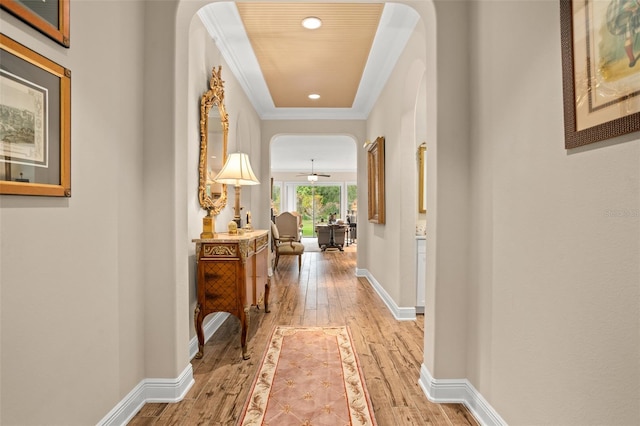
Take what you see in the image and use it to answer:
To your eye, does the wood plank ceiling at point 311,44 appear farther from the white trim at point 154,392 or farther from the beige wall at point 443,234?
the white trim at point 154,392

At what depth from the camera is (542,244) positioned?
4.46 ft

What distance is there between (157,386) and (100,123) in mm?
1513

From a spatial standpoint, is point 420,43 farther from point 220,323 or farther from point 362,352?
point 220,323

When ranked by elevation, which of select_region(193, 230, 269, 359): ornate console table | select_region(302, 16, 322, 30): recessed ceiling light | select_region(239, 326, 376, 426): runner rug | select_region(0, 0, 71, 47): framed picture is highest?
select_region(302, 16, 322, 30): recessed ceiling light

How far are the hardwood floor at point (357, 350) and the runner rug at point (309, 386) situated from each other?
0.25 feet

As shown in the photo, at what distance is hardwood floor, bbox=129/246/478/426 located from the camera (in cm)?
190

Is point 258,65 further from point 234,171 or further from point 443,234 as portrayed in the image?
→ point 443,234

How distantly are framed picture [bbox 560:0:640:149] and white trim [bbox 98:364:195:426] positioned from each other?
7.60 feet

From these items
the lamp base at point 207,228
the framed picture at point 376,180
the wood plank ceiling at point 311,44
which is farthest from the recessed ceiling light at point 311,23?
the lamp base at point 207,228

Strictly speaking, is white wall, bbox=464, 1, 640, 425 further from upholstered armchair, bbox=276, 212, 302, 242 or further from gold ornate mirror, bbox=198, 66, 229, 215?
upholstered armchair, bbox=276, 212, 302, 242

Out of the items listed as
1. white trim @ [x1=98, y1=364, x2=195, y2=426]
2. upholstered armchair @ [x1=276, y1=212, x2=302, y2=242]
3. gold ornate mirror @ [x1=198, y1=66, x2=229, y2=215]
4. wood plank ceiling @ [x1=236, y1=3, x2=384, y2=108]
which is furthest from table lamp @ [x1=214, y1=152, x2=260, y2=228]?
upholstered armchair @ [x1=276, y1=212, x2=302, y2=242]

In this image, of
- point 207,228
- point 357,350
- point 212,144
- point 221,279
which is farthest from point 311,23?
point 357,350

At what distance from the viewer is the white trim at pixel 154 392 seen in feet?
6.05

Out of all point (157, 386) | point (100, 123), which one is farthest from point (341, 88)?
point (157, 386)
